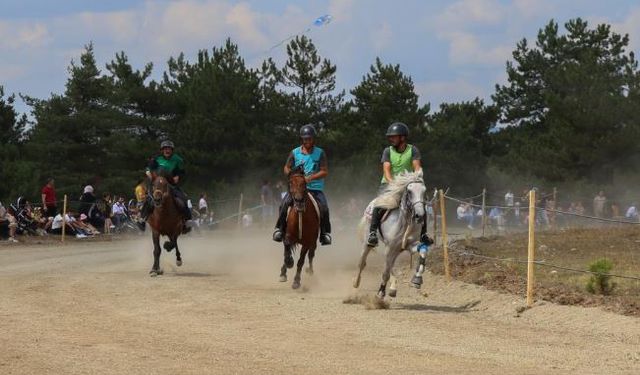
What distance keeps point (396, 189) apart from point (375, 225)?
75 cm

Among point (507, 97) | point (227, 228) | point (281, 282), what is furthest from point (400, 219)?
point (507, 97)

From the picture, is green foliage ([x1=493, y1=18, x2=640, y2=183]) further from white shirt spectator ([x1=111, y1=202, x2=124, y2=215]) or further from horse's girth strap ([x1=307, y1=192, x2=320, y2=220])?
horse's girth strap ([x1=307, y1=192, x2=320, y2=220])

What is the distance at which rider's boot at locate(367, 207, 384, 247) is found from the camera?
49.5 feet

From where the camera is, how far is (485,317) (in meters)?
13.7

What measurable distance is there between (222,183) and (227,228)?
46.7ft

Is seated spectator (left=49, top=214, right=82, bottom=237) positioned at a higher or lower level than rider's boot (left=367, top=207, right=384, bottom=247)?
lower

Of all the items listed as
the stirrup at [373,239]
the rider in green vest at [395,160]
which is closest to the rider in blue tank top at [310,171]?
the rider in green vest at [395,160]

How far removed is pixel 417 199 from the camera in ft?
46.6

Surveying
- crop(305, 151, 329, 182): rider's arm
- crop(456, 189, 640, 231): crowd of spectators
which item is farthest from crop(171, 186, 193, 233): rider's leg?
crop(456, 189, 640, 231): crowd of spectators

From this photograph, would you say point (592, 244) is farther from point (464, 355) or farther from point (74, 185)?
point (74, 185)

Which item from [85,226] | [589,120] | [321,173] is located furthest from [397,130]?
[589,120]

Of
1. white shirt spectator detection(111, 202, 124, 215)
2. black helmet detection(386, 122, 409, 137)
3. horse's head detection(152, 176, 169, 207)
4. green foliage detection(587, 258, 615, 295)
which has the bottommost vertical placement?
green foliage detection(587, 258, 615, 295)

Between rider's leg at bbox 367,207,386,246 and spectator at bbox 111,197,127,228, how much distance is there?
24.0 meters

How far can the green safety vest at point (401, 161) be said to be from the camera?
50.2ft
